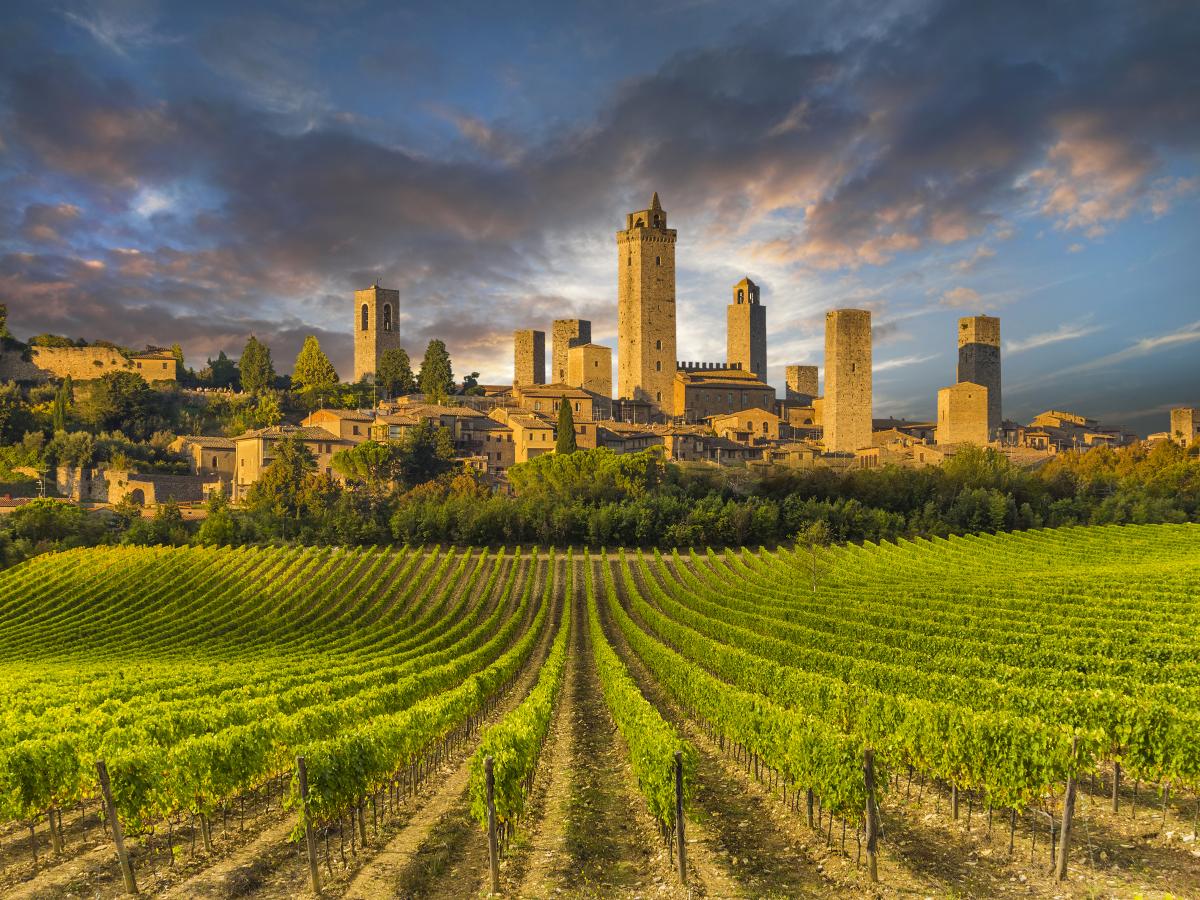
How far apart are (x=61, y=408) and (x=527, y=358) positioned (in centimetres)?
5342

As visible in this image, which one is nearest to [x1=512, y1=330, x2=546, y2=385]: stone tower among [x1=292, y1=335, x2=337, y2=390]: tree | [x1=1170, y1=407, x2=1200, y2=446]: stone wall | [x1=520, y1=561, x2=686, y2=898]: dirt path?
[x1=292, y1=335, x2=337, y2=390]: tree

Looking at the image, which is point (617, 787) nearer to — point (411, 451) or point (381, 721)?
point (381, 721)

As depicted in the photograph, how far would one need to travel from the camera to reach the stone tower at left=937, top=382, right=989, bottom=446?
279ft

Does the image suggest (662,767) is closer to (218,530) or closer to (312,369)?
(218,530)

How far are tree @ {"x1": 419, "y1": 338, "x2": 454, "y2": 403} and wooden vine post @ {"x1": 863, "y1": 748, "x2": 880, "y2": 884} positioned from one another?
283 feet

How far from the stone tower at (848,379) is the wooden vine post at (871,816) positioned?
79.2 metres

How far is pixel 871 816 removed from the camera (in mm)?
10531

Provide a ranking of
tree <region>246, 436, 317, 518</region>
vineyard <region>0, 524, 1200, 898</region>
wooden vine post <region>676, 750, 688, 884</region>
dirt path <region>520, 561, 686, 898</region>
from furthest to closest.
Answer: tree <region>246, 436, 317, 518</region> < vineyard <region>0, 524, 1200, 898</region> < dirt path <region>520, 561, 686, 898</region> < wooden vine post <region>676, 750, 688, 884</region>

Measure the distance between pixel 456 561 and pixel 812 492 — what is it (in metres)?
28.4

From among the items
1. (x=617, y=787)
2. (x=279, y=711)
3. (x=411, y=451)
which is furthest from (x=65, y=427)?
(x=617, y=787)

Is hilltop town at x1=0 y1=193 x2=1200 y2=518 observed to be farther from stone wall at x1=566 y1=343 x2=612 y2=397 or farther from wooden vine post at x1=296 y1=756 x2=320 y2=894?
wooden vine post at x1=296 y1=756 x2=320 y2=894

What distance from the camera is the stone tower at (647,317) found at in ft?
332

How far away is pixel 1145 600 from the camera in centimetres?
2555

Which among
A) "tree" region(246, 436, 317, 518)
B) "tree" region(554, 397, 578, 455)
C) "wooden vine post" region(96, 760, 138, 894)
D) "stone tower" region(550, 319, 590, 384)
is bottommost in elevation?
"wooden vine post" region(96, 760, 138, 894)
